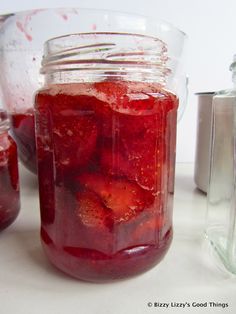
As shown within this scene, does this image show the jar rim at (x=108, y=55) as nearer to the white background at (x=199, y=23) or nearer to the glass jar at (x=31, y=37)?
the glass jar at (x=31, y=37)

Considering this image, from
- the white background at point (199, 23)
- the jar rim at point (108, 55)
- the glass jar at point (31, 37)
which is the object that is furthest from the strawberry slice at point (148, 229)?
the white background at point (199, 23)

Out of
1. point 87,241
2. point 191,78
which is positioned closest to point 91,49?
point 87,241

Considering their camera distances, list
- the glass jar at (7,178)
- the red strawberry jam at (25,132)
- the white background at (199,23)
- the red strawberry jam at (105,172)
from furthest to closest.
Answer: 1. the white background at (199,23)
2. the red strawberry jam at (25,132)
3. the glass jar at (7,178)
4. the red strawberry jam at (105,172)

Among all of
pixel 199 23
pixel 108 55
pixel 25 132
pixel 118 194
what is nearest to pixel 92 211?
pixel 118 194

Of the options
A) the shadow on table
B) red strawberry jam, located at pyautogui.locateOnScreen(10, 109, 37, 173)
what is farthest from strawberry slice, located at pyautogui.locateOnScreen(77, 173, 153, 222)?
red strawberry jam, located at pyautogui.locateOnScreen(10, 109, 37, 173)

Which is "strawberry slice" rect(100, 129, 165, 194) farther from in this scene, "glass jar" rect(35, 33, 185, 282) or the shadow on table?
the shadow on table
